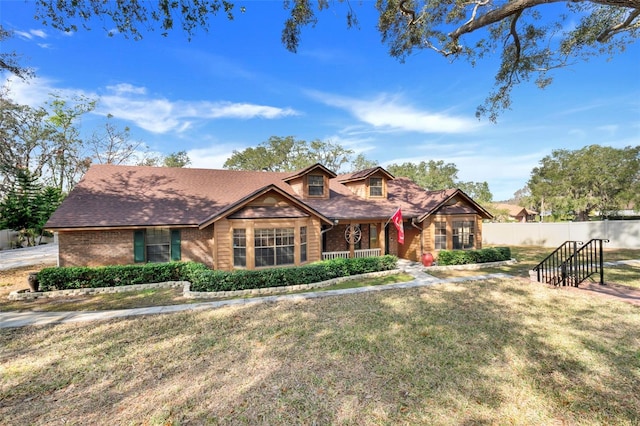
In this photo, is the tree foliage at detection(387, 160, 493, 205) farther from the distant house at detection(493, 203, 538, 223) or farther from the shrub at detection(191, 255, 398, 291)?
the shrub at detection(191, 255, 398, 291)

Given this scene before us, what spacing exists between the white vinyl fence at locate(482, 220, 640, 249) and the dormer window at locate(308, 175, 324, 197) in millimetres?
18747

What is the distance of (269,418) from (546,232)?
28.5 meters

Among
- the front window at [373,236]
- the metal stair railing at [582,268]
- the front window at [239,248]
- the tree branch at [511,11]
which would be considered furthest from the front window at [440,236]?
the front window at [239,248]

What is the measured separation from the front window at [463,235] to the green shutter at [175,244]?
1532cm

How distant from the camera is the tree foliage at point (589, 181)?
3083 cm

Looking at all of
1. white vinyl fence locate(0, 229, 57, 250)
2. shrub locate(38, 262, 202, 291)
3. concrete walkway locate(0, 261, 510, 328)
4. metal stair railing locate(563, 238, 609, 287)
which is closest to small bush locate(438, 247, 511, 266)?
metal stair railing locate(563, 238, 609, 287)

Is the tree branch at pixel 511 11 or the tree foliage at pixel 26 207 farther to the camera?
the tree foliage at pixel 26 207

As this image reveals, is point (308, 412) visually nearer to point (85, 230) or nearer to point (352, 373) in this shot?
point (352, 373)

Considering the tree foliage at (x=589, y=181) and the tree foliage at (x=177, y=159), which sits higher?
the tree foliage at (x=177, y=159)

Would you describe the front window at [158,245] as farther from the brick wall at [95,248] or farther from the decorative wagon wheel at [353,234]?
the decorative wagon wheel at [353,234]

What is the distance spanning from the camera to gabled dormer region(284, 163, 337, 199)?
17.8 m

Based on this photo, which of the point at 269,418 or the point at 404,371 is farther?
the point at 404,371

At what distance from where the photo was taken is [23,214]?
89.0ft

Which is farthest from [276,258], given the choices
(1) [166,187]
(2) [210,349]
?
(1) [166,187]
